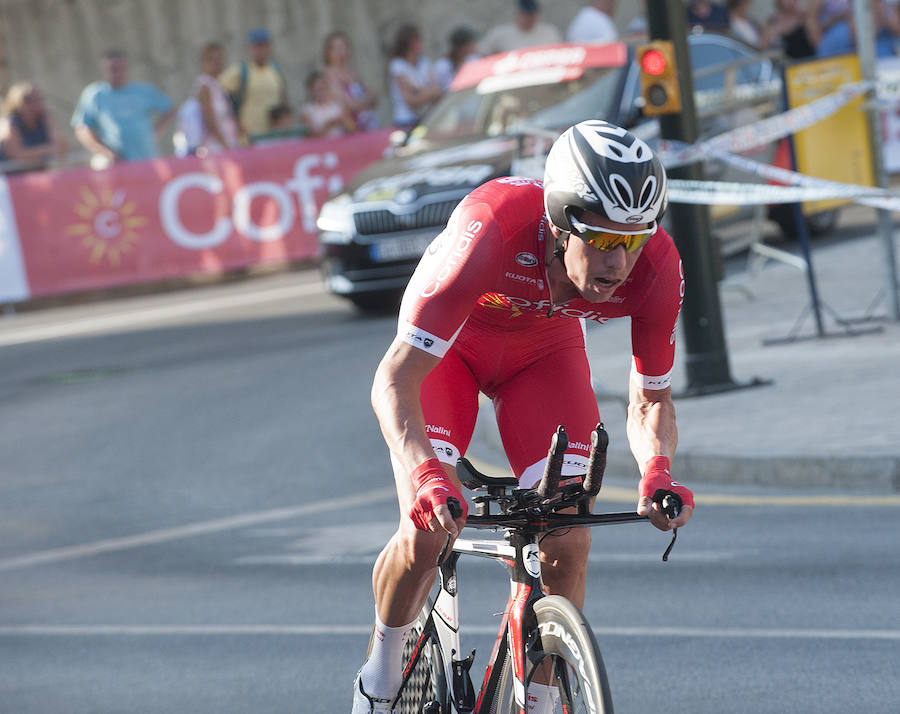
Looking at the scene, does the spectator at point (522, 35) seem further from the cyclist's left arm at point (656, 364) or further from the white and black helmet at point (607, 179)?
the white and black helmet at point (607, 179)

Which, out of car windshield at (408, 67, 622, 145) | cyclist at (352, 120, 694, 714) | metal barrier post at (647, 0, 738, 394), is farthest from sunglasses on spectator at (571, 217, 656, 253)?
car windshield at (408, 67, 622, 145)

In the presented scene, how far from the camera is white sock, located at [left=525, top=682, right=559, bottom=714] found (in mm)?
3613

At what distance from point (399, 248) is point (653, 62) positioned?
440cm

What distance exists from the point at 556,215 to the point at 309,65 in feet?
70.9

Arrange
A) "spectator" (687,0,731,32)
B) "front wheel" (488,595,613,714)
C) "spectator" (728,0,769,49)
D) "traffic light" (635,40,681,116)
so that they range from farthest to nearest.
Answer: "spectator" (728,0,769,49) < "spectator" (687,0,731,32) < "traffic light" (635,40,681,116) < "front wheel" (488,595,613,714)

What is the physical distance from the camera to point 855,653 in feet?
18.4

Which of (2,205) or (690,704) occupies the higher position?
(2,205)

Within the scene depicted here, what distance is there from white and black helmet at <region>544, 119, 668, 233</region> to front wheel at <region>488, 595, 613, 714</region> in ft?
3.04

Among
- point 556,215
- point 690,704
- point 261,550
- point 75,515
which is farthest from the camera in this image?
point 75,515

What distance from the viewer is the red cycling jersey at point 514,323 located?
397 centimetres

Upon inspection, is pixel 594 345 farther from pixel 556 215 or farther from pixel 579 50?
pixel 556 215

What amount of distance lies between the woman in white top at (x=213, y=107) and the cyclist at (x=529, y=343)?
14.2m

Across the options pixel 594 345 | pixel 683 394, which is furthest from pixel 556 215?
pixel 594 345

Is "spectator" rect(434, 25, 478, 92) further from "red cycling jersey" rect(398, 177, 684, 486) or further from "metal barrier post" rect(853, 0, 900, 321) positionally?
"red cycling jersey" rect(398, 177, 684, 486)
